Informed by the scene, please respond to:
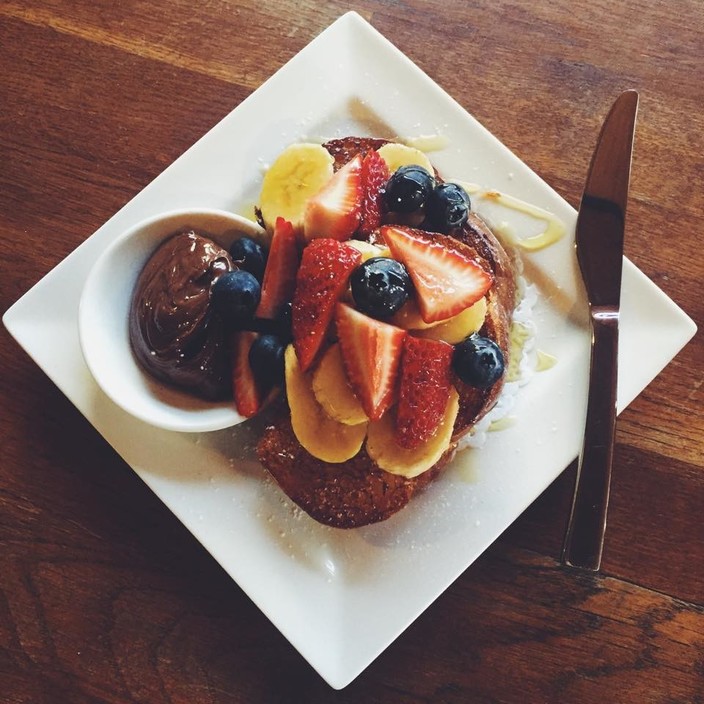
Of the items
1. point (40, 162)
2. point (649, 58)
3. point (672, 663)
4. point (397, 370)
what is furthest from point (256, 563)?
point (649, 58)

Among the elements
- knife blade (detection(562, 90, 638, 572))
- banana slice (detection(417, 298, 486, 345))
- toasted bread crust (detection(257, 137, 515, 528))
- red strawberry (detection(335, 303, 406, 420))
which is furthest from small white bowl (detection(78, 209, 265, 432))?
knife blade (detection(562, 90, 638, 572))

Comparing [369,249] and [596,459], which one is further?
[596,459]

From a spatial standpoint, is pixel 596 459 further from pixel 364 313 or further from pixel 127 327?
pixel 127 327

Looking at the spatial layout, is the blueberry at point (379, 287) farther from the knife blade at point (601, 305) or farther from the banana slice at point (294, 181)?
the knife blade at point (601, 305)

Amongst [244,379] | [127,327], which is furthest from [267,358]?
[127,327]

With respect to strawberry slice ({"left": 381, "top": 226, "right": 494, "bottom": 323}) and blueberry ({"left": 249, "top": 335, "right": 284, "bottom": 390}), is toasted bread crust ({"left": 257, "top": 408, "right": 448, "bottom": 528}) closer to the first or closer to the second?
blueberry ({"left": 249, "top": 335, "right": 284, "bottom": 390})

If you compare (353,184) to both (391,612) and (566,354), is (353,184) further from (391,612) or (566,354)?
(391,612)
